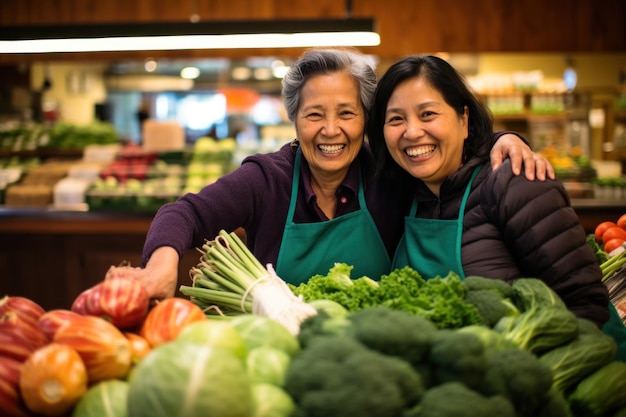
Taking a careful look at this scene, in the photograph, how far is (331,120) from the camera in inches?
Result: 98.0

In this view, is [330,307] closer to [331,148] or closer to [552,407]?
[552,407]

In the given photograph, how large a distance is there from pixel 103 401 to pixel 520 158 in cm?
139

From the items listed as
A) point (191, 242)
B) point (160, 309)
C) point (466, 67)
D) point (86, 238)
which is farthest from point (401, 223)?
point (466, 67)

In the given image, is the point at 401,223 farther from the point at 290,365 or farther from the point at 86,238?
the point at 86,238

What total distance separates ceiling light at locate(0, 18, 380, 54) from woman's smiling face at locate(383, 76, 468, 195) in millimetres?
2182

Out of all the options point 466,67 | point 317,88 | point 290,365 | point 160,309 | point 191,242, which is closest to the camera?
point 290,365

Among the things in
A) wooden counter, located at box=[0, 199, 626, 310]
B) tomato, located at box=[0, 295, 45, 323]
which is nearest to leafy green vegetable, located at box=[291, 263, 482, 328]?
tomato, located at box=[0, 295, 45, 323]

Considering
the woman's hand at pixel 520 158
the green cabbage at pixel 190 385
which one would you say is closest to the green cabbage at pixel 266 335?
the green cabbage at pixel 190 385

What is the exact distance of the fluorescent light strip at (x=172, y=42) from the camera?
4.39m

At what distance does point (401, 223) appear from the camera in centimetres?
263

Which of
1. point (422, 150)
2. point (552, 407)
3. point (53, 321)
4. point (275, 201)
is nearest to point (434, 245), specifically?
point (422, 150)

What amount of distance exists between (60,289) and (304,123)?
3549mm

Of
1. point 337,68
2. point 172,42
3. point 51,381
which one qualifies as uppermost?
point 172,42

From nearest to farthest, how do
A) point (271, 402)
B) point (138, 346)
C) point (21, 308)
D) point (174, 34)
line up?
point (271, 402) < point (138, 346) < point (21, 308) < point (174, 34)
